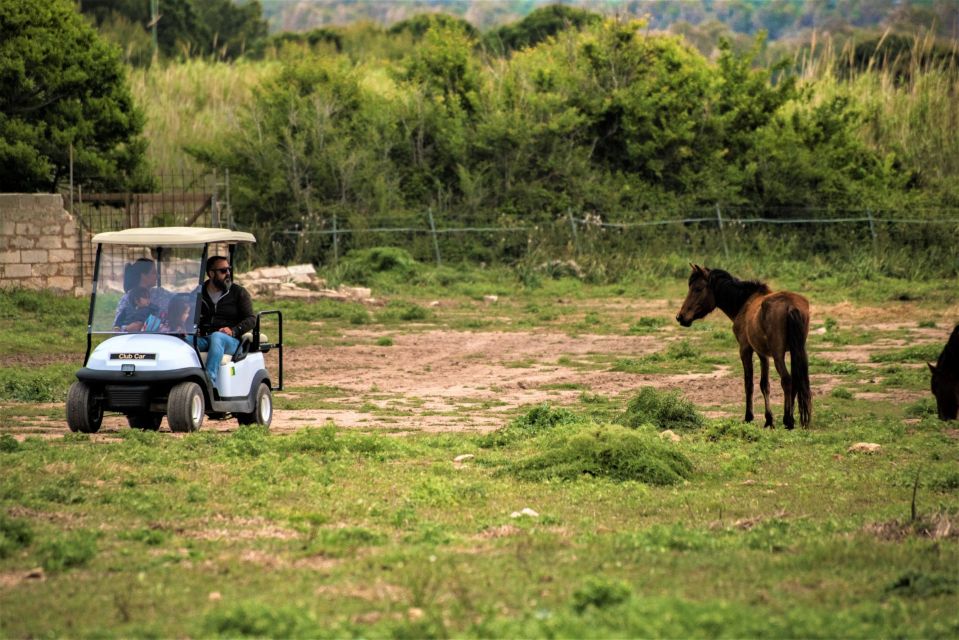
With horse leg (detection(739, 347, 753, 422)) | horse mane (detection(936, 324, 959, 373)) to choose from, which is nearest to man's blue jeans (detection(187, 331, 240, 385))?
horse leg (detection(739, 347, 753, 422))

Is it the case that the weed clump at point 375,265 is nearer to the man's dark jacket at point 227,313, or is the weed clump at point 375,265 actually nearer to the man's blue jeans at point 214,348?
the man's dark jacket at point 227,313

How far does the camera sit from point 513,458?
12211 mm

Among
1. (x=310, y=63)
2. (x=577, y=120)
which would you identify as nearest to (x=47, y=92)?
(x=310, y=63)

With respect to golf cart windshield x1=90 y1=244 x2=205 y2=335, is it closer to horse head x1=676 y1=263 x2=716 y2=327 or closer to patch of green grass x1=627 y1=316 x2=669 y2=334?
horse head x1=676 y1=263 x2=716 y2=327

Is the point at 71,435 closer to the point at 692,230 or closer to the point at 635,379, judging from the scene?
the point at 635,379

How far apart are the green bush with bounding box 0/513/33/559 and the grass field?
2cm

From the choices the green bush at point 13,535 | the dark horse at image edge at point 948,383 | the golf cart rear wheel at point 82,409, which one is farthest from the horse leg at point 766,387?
the green bush at point 13,535

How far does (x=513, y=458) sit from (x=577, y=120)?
26.4 metres

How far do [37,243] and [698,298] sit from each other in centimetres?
1500

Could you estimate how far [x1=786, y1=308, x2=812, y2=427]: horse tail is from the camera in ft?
47.0

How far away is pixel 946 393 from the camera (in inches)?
567

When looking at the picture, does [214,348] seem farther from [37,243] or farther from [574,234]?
[574,234]

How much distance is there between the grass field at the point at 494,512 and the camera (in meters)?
6.77

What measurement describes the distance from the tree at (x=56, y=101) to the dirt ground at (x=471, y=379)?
9.66m
